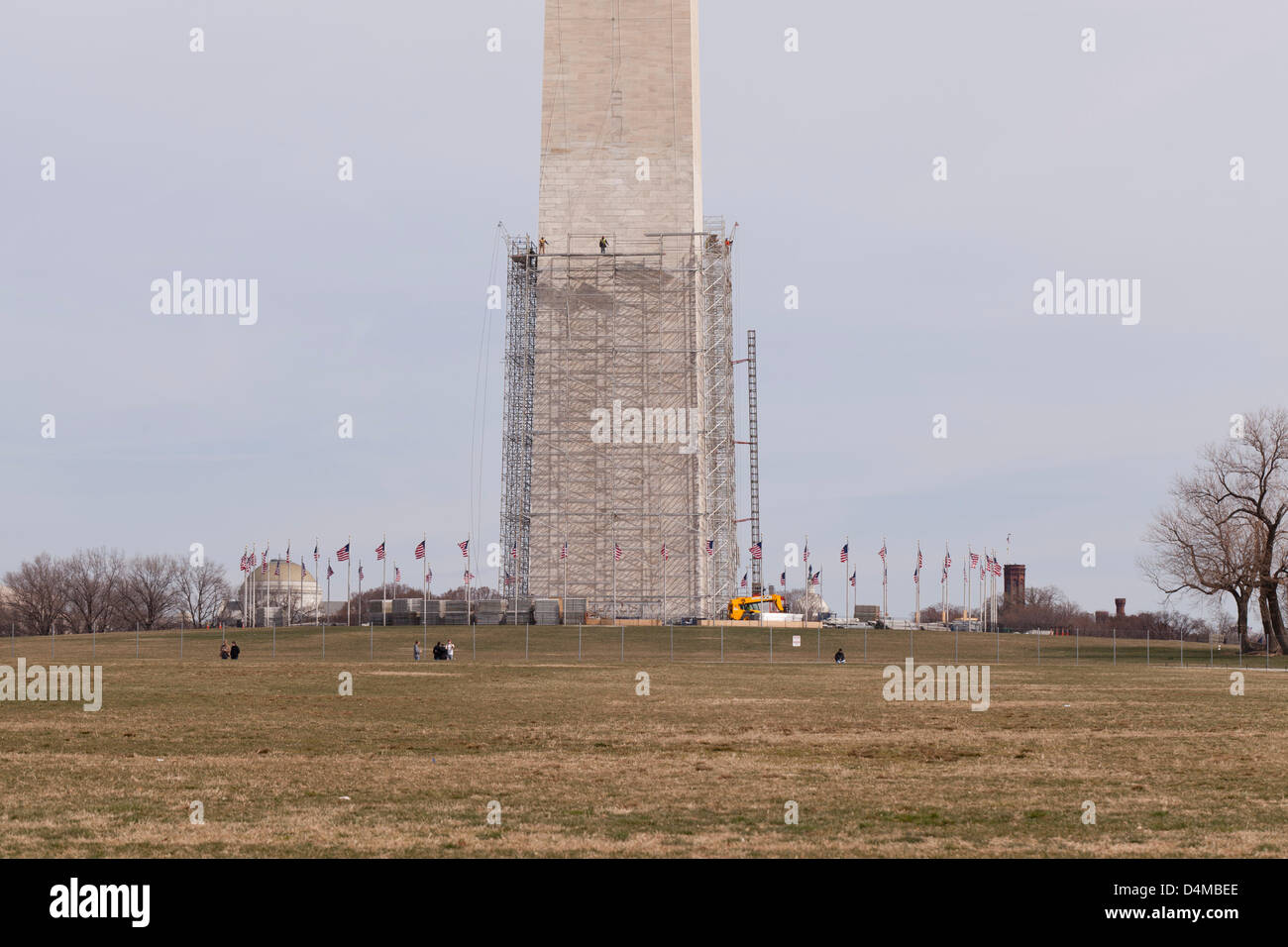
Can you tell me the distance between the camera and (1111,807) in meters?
16.0

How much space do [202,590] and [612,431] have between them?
65.1 m

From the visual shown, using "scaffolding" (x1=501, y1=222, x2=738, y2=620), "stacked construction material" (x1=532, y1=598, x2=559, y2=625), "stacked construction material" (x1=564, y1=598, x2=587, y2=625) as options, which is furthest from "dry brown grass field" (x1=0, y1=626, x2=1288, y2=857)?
"scaffolding" (x1=501, y1=222, x2=738, y2=620)

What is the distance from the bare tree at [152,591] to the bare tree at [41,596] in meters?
5.84

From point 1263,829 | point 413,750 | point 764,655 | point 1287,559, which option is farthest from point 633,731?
point 1287,559

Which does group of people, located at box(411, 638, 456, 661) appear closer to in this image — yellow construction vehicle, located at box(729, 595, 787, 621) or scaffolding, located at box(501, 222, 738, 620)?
scaffolding, located at box(501, 222, 738, 620)

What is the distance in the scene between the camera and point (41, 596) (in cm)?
12488

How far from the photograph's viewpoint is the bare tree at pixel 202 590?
452ft

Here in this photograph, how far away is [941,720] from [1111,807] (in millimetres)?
13321

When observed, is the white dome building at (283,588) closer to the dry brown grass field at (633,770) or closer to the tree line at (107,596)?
the tree line at (107,596)

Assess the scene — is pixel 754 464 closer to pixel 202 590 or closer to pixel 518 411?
pixel 518 411

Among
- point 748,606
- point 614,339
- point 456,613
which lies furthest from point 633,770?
point 614,339

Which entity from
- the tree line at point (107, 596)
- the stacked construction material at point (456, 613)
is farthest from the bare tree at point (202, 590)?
the stacked construction material at point (456, 613)

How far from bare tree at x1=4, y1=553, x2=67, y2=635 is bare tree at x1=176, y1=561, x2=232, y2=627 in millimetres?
11349
